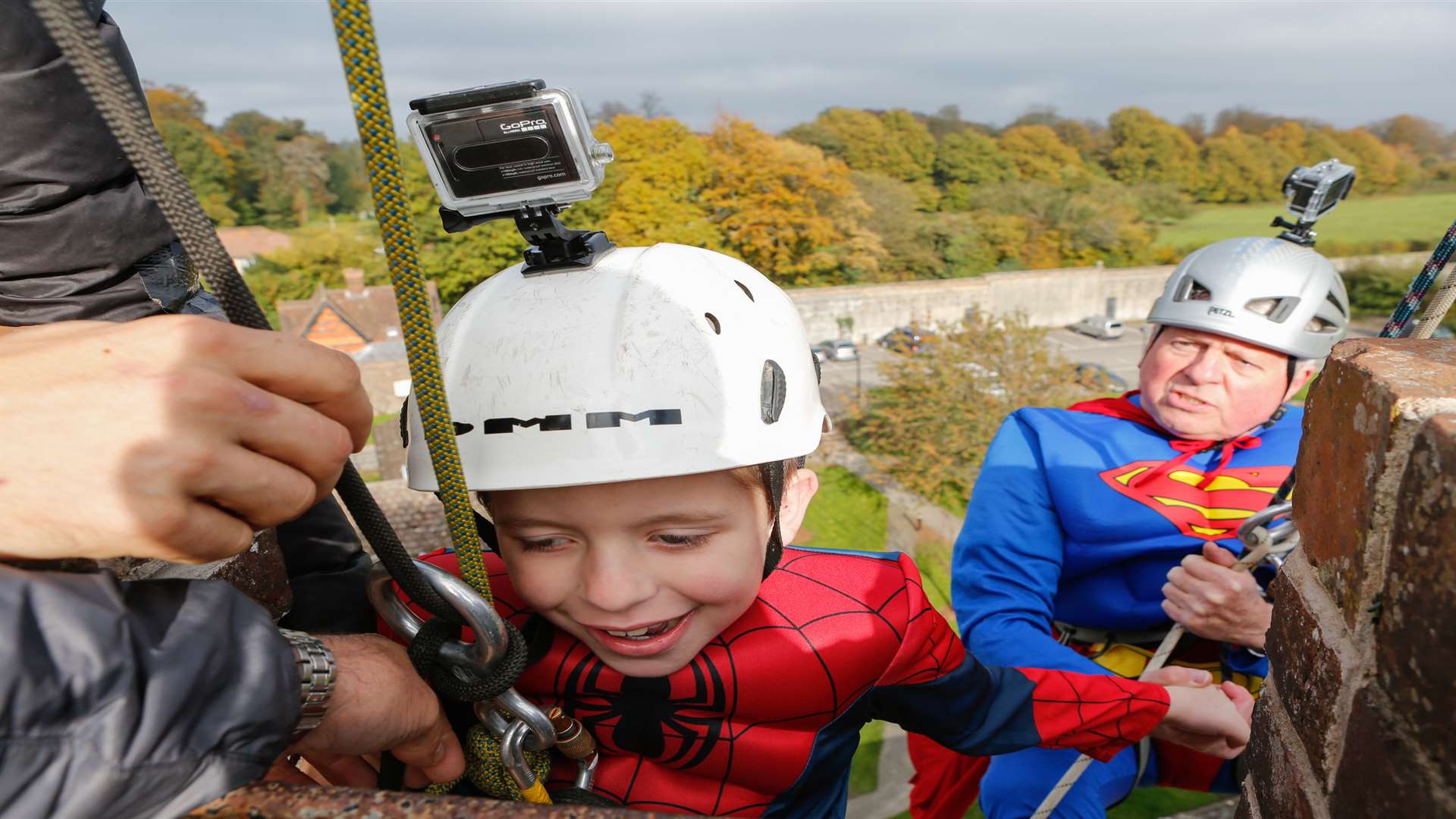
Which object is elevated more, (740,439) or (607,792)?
(740,439)

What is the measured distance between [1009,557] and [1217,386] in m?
1.10

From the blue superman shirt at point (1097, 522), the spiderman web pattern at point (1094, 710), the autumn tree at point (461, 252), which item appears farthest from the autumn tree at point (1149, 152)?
the spiderman web pattern at point (1094, 710)

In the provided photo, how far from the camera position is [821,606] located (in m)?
2.06

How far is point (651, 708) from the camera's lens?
6.20ft

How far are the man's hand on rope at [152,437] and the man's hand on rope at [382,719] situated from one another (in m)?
0.50

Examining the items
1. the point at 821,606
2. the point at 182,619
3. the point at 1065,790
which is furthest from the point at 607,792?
the point at 1065,790

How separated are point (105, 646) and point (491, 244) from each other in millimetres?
41088

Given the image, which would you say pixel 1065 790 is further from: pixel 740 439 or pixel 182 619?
pixel 182 619

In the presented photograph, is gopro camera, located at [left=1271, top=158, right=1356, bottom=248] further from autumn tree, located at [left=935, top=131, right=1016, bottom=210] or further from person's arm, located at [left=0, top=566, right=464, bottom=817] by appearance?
autumn tree, located at [left=935, top=131, right=1016, bottom=210]

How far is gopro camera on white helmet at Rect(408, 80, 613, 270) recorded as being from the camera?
4.46 feet

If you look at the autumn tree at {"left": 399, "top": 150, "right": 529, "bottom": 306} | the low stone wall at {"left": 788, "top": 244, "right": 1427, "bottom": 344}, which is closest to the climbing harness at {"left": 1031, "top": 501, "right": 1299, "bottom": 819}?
the low stone wall at {"left": 788, "top": 244, "right": 1427, "bottom": 344}

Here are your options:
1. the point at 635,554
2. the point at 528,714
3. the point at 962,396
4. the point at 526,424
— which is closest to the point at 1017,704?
the point at 635,554

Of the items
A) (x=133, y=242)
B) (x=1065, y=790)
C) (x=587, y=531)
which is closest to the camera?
(x=133, y=242)

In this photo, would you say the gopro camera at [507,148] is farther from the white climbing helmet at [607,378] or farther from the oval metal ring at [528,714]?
the oval metal ring at [528,714]
